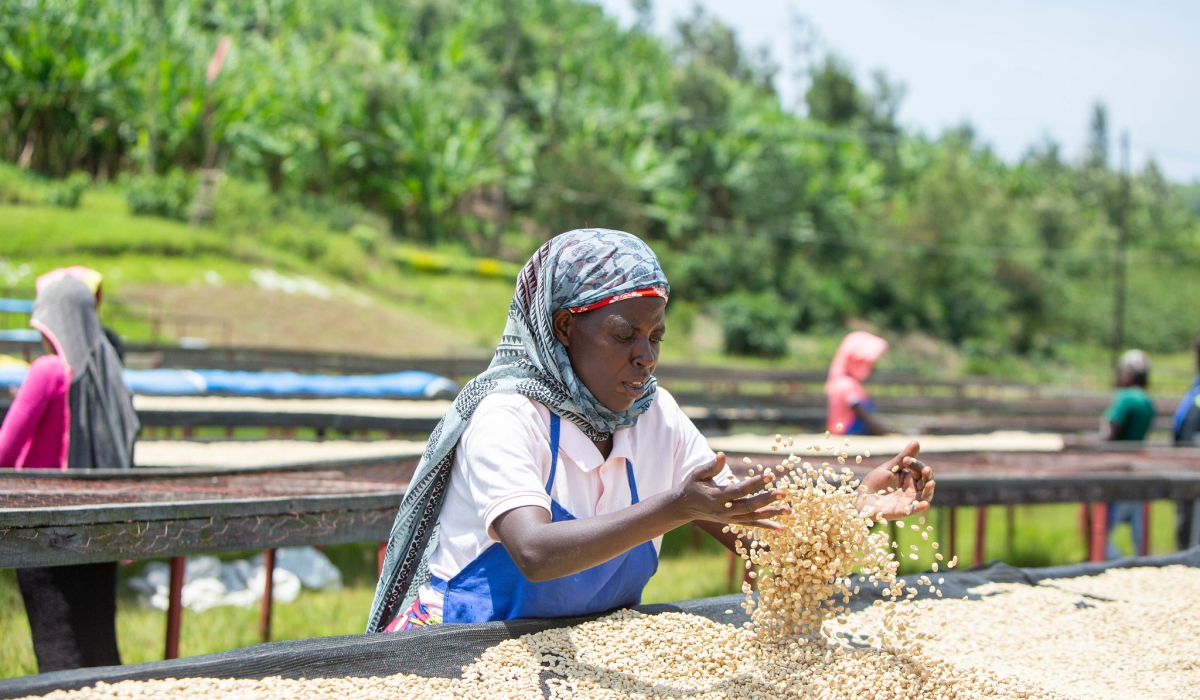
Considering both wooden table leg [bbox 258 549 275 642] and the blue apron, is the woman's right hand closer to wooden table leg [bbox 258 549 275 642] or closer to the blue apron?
the blue apron

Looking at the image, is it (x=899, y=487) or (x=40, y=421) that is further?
(x=40, y=421)

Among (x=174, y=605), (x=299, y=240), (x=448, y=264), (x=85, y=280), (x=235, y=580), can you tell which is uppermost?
(x=299, y=240)

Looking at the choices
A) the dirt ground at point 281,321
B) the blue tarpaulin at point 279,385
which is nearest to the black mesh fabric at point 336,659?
the blue tarpaulin at point 279,385

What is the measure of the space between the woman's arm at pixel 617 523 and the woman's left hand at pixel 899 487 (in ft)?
1.41

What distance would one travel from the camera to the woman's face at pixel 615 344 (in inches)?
67.2

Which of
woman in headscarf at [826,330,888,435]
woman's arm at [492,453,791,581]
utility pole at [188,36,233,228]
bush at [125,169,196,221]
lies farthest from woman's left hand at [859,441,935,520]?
bush at [125,169,196,221]

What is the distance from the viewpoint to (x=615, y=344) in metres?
1.72

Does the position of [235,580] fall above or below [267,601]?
below

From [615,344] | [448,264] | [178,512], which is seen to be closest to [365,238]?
[448,264]

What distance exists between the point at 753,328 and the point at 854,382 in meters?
18.8

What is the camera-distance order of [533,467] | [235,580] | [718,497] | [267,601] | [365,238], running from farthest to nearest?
[365,238] → [235,580] → [267,601] → [533,467] → [718,497]

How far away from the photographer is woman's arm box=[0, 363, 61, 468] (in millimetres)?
2982

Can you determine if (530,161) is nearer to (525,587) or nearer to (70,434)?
(70,434)

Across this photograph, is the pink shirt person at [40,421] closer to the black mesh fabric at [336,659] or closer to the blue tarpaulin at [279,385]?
the black mesh fabric at [336,659]
